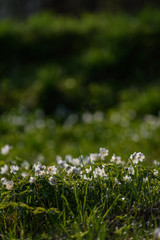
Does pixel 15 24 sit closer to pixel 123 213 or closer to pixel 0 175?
pixel 0 175

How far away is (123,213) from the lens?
234cm

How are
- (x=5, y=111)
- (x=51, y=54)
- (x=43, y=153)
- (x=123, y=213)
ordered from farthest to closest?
(x=51, y=54), (x=5, y=111), (x=43, y=153), (x=123, y=213)

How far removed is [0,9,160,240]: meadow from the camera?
7.61ft

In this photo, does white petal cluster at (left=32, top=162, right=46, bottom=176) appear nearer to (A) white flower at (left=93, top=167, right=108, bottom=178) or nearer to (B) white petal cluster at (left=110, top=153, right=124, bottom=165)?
(A) white flower at (left=93, top=167, right=108, bottom=178)

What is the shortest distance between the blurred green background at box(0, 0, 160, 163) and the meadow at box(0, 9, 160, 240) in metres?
0.02

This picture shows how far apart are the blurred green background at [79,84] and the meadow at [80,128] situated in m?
0.02

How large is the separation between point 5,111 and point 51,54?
2536mm

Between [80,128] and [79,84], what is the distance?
1699 millimetres

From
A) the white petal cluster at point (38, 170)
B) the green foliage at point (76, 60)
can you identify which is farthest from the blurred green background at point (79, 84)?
the white petal cluster at point (38, 170)

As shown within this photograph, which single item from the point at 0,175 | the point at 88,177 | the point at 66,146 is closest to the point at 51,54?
the point at 66,146

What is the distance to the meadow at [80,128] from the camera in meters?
2.32

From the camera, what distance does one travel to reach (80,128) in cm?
657

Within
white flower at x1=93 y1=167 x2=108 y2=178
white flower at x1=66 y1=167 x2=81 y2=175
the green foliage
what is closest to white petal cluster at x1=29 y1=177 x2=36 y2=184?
white flower at x1=66 y1=167 x2=81 y2=175

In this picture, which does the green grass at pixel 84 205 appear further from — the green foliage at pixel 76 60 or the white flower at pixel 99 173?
the green foliage at pixel 76 60
